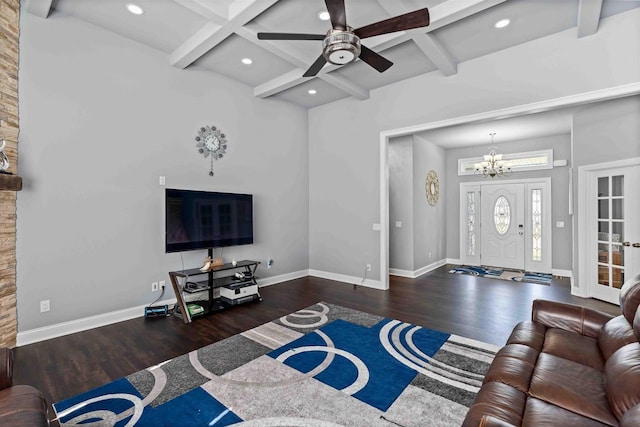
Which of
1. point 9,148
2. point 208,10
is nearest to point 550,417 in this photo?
point 208,10

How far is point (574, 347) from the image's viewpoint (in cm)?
197

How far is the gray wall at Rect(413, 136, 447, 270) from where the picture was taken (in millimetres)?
6426

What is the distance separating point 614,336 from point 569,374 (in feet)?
1.64

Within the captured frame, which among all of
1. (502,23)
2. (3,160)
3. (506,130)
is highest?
(502,23)

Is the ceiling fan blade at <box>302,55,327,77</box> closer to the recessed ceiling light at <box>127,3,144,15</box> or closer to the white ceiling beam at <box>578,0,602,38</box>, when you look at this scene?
the recessed ceiling light at <box>127,3,144,15</box>

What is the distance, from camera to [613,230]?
4.41m

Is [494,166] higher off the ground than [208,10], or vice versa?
[208,10]

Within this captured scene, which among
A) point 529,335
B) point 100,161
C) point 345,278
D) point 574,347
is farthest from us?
point 345,278

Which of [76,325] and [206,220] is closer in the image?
[76,325]

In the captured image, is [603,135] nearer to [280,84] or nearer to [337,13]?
[337,13]

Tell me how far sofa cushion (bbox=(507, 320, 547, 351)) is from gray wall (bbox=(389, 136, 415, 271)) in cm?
386

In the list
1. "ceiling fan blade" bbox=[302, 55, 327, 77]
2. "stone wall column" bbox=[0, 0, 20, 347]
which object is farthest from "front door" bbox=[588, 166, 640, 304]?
"stone wall column" bbox=[0, 0, 20, 347]

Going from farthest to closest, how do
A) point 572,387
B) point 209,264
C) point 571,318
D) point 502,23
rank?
point 209,264 < point 502,23 < point 571,318 < point 572,387

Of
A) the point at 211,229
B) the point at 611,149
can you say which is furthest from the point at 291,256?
the point at 611,149
